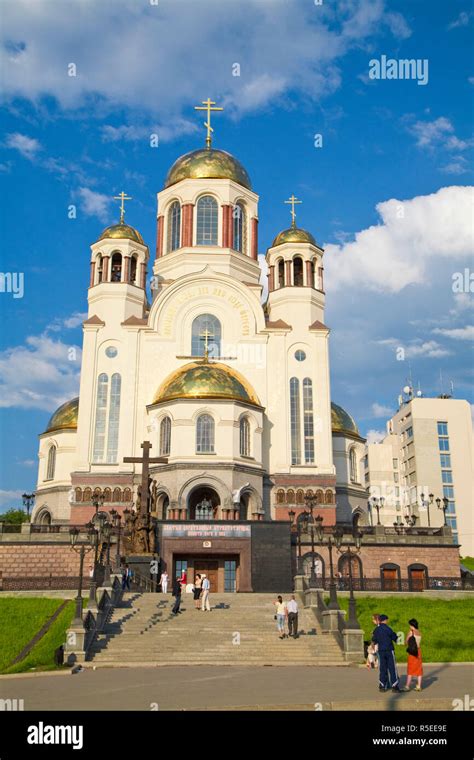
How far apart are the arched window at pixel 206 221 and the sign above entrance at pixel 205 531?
20149 millimetres

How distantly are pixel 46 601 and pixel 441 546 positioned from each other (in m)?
19.6

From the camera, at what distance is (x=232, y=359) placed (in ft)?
143

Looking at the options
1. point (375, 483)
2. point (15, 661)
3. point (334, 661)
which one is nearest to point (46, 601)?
point (15, 661)

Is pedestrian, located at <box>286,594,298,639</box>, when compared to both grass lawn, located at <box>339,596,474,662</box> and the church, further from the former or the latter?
the church

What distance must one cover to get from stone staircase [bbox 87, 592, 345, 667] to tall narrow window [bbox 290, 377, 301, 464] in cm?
1507

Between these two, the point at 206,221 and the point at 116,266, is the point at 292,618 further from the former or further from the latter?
the point at 206,221

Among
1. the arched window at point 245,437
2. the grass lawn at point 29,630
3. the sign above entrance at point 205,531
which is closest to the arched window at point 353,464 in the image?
the arched window at point 245,437

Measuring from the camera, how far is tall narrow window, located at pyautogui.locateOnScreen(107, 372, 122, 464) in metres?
41.0

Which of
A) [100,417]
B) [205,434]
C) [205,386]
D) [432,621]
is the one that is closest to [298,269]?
[205,386]

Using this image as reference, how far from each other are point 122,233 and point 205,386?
13.0 m

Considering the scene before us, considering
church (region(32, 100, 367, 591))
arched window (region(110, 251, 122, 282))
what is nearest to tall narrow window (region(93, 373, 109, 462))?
church (region(32, 100, 367, 591))

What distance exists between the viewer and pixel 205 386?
38875mm

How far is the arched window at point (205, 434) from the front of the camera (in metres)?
38.2

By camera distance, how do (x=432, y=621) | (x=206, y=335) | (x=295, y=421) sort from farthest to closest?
1. (x=206, y=335)
2. (x=295, y=421)
3. (x=432, y=621)
